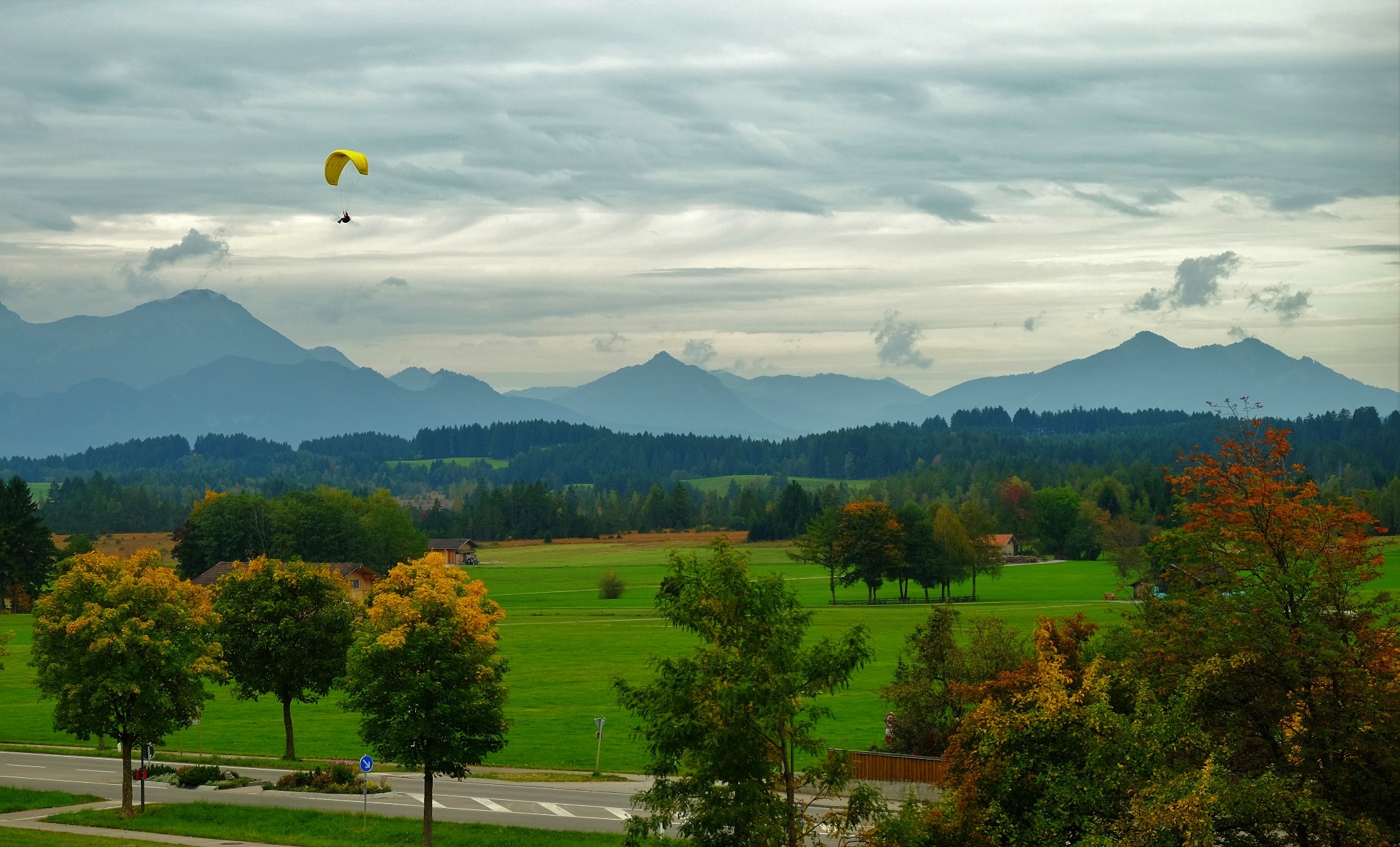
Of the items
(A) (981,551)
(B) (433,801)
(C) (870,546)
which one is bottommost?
(B) (433,801)

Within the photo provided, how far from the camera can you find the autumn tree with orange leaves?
74.7 feet

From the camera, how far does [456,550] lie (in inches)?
7554

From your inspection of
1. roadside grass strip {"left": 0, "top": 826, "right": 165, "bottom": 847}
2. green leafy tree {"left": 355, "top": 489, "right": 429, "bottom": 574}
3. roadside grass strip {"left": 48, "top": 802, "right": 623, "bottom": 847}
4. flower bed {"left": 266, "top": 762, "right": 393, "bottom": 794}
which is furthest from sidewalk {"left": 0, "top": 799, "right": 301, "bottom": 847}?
green leafy tree {"left": 355, "top": 489, "right": 429, "bottom": 574}

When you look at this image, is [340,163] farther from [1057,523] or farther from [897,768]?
[1057,523]

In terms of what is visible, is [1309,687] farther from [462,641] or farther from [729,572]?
[462,641]

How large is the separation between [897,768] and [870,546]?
256 ft

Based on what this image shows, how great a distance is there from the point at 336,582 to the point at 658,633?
124 feet

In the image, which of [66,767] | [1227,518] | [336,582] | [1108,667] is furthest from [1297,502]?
[66,767]

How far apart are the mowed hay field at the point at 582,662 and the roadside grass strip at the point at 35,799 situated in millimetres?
9619

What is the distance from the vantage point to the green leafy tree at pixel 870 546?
11981cm

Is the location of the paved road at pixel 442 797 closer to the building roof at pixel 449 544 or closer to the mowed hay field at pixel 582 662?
the mowed hay field at pixel 582 662

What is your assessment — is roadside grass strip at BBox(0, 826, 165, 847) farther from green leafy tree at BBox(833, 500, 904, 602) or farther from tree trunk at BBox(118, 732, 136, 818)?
green leafy tree at BBox(833, 500, 904, 602)

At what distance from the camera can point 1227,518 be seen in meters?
34.7

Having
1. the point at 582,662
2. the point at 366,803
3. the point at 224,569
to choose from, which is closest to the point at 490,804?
the point at 366,803
